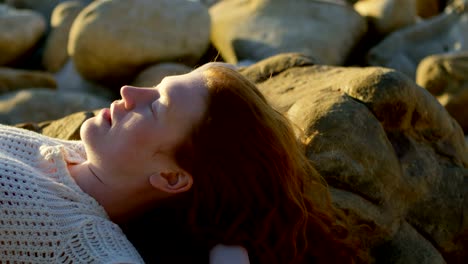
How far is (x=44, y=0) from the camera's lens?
8773 millimetres

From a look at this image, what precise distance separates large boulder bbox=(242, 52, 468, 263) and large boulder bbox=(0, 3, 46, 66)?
166 inches

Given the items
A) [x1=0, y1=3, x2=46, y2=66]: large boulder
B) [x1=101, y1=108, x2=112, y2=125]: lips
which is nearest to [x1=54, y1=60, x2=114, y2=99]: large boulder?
[x1=0, y1=3, x2=46, y2=66]: large boulder

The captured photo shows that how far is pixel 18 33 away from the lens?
7.24 metres

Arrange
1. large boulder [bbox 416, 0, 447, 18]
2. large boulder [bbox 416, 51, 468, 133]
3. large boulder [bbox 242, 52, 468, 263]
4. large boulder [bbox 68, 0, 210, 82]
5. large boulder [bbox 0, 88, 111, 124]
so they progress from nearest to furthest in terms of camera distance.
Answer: large boulder [bbox 242, 52, 468, 263]
large boulder [bbox 0, 88, 111, 124]
large boulder [bbox 416, 51, 468, 133]
large boulder [bbox 68, 0, 210, 82]
large boulder [bbox 416, 0, 447, 18]

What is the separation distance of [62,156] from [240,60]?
172 inches

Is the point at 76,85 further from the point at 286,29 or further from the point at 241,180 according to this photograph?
the point at 241,180

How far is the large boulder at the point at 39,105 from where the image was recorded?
17.6 ft

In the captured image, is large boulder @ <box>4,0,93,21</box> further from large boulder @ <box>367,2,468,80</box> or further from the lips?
the lips

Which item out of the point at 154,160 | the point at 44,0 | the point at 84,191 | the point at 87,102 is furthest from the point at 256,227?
the point at 44,0

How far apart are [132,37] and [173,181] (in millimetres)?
4096

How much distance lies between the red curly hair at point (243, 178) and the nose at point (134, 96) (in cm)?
18

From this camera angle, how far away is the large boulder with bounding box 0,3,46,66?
7.13 m

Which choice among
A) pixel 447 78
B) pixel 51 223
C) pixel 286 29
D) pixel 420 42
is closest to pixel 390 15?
pixel 420 42

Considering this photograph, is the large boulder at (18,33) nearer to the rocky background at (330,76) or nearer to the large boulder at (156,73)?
the rocky background at (330,76)
